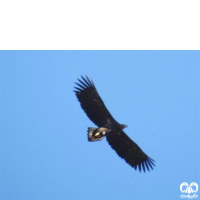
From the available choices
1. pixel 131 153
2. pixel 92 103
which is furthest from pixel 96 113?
pixel 131 153

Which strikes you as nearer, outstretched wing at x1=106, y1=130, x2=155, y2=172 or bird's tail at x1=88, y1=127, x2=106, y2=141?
bird's tail at x1=88, y1=127, x2=106, y2=141

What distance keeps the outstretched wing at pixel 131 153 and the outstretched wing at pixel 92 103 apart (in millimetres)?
733

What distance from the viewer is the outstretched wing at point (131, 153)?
30.2 feet

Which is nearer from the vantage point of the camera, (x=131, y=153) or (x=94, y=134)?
(x=94, y=134)

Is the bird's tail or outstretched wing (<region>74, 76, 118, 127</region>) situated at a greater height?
outstretched wing (<region>74, 76, 118, 127</region>)

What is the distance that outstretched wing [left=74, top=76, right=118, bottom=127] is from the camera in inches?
344

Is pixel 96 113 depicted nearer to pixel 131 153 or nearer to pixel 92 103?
pixel 92 103

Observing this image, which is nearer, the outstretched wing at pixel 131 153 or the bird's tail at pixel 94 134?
the bird's tail at pixel 94 134

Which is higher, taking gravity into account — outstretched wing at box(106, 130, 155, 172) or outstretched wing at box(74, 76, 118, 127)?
outstretched wing at box(74, 76, 118, 127)

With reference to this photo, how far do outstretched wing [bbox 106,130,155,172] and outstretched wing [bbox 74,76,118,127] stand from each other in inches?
28.9

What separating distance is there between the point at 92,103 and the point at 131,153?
1788mm

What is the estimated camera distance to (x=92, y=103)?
8773mm
